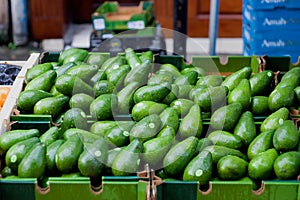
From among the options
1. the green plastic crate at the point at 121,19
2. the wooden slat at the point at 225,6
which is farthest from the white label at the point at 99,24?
the wooden slat at the point at 225,6

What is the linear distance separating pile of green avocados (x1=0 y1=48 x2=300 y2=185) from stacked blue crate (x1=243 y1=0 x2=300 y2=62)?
157 centimetres

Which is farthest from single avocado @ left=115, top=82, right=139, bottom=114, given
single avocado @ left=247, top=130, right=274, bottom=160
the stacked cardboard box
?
the stacked cardboard box

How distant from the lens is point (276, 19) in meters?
4.27

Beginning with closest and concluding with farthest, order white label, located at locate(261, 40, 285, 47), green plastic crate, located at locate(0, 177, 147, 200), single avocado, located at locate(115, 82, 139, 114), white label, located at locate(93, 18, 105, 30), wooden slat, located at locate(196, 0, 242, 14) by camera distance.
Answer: green plastic crate, located at locate(0, 177, 147, 200) < single avocado, located at locate(115, 82, 139, 114) < white label, located at locate(261, 40, 285, 47) < white label, located at locate(93, 18, 105, 30) < wooden slat, located at locate(196, 0, 242, 14)

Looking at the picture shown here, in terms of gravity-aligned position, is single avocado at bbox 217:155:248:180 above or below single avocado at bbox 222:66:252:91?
below

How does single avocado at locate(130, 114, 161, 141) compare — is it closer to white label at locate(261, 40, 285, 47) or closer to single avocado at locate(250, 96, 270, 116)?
single avocado at locate(250, 96, 270, 116)

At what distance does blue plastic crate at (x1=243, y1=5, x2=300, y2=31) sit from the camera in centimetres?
424

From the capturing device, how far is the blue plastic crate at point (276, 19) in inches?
167

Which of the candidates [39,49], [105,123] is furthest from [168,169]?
[39,49]

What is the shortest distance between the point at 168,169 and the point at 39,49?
4.68 m

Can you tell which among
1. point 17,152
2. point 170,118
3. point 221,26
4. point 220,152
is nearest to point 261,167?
point 220,152

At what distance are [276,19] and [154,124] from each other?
93.4 inches

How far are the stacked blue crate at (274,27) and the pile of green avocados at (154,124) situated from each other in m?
1.57

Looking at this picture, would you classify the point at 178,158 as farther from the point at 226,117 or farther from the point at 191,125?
the point at 226,117
